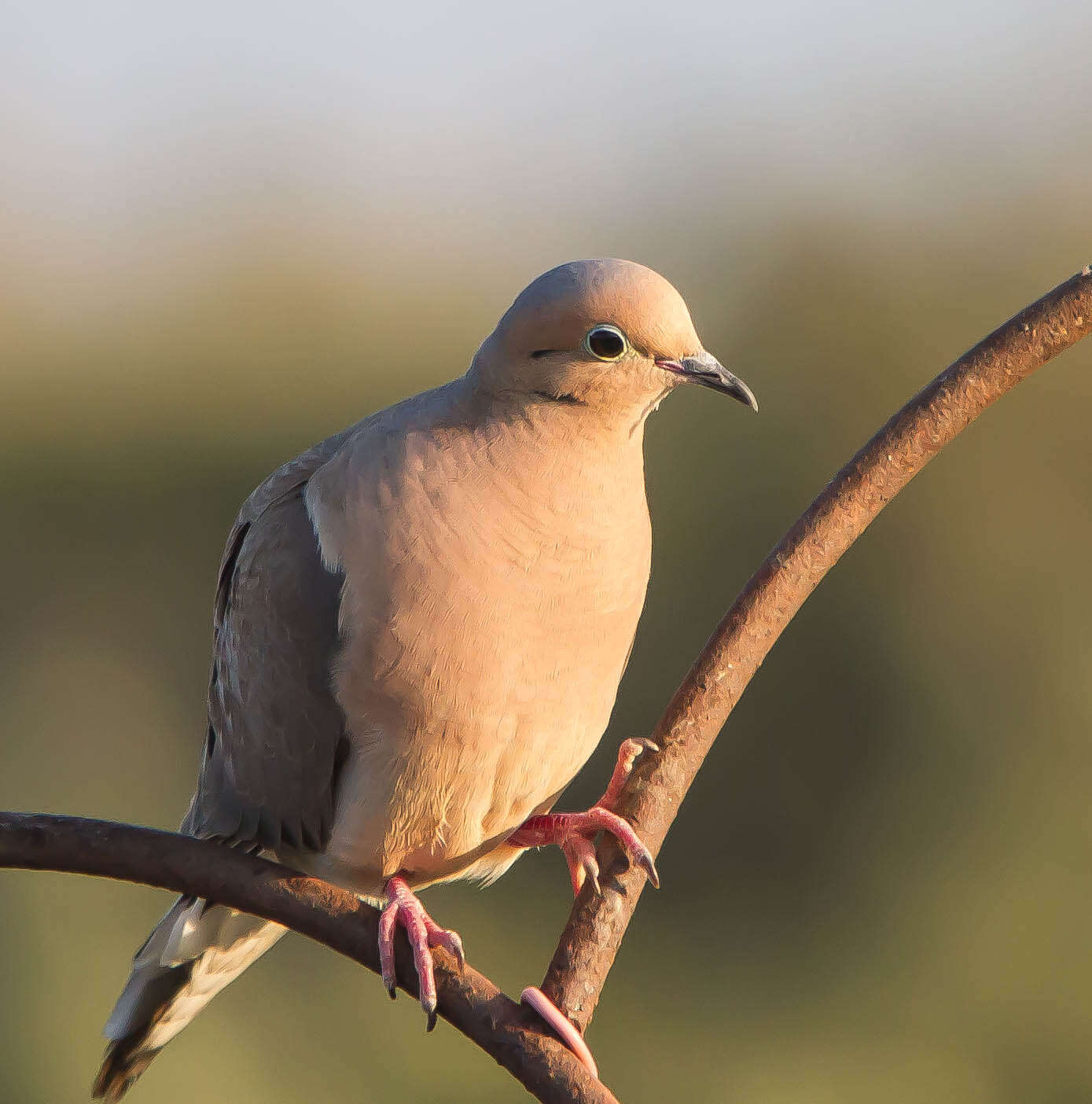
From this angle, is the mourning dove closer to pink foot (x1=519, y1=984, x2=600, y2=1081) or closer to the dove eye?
the dove eye

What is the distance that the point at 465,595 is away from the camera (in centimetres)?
215

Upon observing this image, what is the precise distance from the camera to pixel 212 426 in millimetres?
9375

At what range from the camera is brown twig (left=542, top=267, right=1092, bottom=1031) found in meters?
1.97

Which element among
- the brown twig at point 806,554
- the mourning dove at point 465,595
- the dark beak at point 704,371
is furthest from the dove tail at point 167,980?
the dark beak at point 704,371

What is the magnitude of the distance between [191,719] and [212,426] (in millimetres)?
2274

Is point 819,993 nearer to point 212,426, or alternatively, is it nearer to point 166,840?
point 212,426

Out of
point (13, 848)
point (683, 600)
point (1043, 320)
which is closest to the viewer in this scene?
point (13, 848)

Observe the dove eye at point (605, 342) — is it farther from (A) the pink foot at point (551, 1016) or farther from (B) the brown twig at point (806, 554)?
(A) the pink foot at point (551, 1016)

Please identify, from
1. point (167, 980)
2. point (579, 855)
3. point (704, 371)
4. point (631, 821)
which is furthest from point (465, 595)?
point (167, 980)

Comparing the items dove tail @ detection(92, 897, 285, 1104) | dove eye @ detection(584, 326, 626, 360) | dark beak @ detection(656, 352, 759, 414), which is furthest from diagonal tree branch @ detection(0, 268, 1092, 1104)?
dove tail @ detection(92, 897, 285, 1104)

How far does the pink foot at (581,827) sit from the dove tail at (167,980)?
0.56m

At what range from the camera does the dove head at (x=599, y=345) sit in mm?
2207

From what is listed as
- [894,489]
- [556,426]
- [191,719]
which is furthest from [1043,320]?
[191,719]

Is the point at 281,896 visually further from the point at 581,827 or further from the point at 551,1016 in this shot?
the point at 581,827
